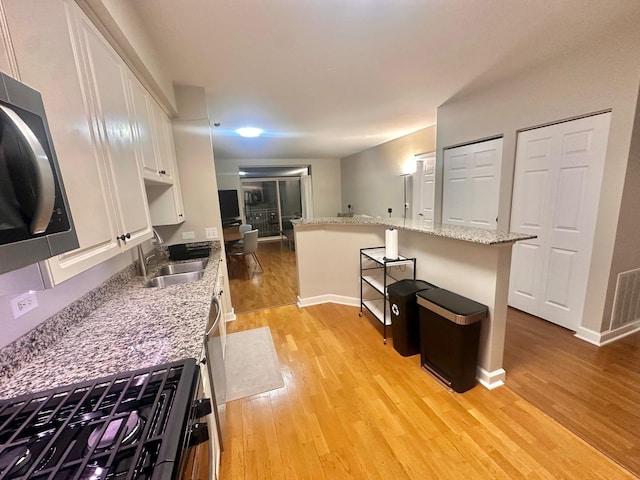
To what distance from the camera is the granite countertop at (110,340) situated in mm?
856

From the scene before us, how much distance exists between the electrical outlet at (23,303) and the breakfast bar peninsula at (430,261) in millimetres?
2214

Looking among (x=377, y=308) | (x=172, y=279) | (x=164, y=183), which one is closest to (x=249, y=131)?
(x=164, y=183)

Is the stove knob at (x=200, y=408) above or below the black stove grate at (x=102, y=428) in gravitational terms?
below

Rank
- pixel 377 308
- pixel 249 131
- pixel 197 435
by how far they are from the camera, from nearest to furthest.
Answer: pixel 197 435 → pixel 377 308 → pixel 249 131

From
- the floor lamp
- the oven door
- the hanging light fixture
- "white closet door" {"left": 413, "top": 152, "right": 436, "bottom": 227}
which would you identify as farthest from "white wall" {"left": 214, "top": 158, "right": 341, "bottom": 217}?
the oven door

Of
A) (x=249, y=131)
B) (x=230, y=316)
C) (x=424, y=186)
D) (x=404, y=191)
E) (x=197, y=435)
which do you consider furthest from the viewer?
(x=404, y=191)

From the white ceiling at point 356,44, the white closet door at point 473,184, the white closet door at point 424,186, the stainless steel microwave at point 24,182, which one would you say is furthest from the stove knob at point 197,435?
the white closet door at point 424,186

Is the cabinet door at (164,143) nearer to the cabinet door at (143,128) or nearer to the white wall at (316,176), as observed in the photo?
the cabinet door at (143,128)

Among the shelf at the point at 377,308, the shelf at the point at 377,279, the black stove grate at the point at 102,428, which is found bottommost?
the shelf at the point at 377,308

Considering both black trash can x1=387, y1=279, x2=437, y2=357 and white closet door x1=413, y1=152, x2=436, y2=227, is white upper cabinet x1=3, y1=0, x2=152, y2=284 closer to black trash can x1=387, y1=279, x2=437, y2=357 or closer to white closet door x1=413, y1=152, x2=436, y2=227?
black trash can x1=387, y1=279, x2=437, y2=357

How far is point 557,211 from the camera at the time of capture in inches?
98.0

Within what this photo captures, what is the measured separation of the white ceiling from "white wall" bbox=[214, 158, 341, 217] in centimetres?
399

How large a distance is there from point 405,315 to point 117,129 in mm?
2257

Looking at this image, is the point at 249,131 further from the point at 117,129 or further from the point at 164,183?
the point at 117,129
